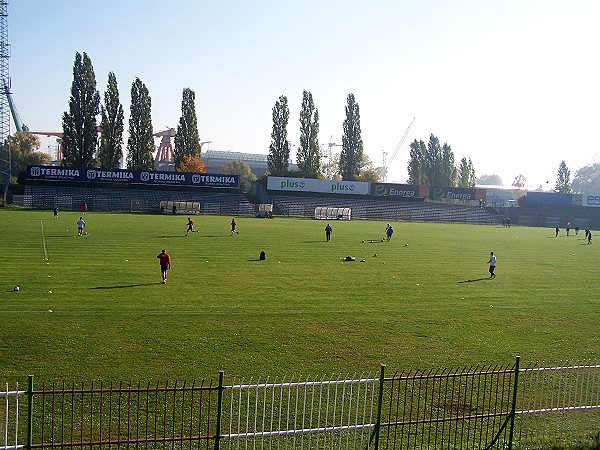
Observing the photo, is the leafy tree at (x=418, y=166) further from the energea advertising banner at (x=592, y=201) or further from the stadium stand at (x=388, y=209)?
the energea advertising banner at (x=592, y=201)

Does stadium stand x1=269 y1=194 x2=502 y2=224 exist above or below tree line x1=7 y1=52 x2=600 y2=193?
below

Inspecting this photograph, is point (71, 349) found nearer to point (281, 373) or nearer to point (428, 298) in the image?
point (281, 373)

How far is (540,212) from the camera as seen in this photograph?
378 ft

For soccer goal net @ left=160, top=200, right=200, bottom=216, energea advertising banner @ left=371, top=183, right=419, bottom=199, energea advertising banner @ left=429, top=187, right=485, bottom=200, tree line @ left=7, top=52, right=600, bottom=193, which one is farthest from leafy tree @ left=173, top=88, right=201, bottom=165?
energea advertising banner @ left=429, top=187, right=485, bottom=200

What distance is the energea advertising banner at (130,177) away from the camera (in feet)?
280

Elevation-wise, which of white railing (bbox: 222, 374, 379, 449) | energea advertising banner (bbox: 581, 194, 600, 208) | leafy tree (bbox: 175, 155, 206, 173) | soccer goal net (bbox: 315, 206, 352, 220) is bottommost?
white railing (bbox: 222, 374, 379, 449)

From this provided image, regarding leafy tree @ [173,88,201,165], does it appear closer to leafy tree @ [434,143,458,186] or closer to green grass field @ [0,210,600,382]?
leafy tree @ [434,143,458,186]

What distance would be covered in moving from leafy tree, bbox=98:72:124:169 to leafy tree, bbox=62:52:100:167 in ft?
8.49

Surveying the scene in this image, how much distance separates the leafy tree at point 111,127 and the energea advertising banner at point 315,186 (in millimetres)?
25432

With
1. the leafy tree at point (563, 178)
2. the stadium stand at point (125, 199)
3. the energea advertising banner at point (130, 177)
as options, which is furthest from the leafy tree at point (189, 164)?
the leafy tree at point (563, 178)

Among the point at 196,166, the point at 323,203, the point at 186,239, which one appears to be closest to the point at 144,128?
the point at 196,166

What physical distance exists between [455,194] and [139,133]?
5815 centimetres

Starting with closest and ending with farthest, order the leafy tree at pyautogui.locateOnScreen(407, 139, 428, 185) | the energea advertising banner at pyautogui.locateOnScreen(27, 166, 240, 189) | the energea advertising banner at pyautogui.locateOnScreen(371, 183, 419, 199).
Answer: the energea advertising banner at pyautogui.locateOnScreen(27, 166, 240, 189), the energea advertising banner at pyautogui.locateOnScreen(371, 183, 419, 199), the leafy tree at pyautogui.locateOnScreen(407, 139, 428, 185)

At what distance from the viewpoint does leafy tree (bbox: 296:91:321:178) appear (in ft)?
363
